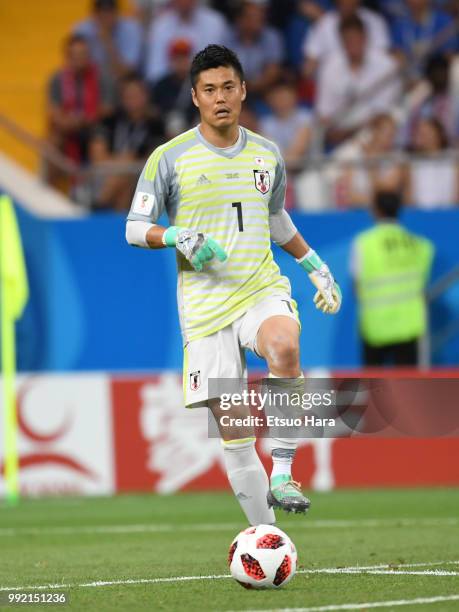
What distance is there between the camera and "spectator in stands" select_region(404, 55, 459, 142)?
51.2 feet

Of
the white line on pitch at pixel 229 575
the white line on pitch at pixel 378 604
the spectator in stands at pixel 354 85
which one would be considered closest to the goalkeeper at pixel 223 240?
the white line on pitch at pixel 229 575

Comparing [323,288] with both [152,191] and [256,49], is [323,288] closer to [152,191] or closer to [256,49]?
[152,191]

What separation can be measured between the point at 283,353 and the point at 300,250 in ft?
3.28

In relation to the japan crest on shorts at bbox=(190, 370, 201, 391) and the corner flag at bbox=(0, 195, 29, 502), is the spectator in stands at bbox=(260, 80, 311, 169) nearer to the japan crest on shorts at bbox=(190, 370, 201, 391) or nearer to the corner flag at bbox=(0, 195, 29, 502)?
the corner flag at bbox=(0, 195, 29, 502)

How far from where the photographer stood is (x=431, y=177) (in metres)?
15.2

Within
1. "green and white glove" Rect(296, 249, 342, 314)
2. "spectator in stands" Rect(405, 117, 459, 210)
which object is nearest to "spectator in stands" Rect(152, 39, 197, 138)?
"spectator in stands" Rect(405, 117, 459, 210)

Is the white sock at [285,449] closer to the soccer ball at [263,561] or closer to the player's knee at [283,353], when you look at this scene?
the player's knee at [283,353]

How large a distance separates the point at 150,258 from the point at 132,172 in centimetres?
96

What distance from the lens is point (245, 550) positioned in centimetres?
674

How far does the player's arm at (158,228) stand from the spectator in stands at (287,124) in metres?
8.15

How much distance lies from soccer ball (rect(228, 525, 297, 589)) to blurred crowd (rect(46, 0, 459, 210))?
8.37 m

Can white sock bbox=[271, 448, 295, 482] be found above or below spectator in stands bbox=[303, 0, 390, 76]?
below

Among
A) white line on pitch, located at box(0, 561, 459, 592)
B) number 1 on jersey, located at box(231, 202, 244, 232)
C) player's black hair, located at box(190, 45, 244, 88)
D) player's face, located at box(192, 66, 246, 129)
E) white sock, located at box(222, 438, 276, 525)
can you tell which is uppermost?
player's black hair, located at box(190, 45, 244, 88)

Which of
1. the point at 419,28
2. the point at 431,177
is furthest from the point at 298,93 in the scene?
the point at 431,177
